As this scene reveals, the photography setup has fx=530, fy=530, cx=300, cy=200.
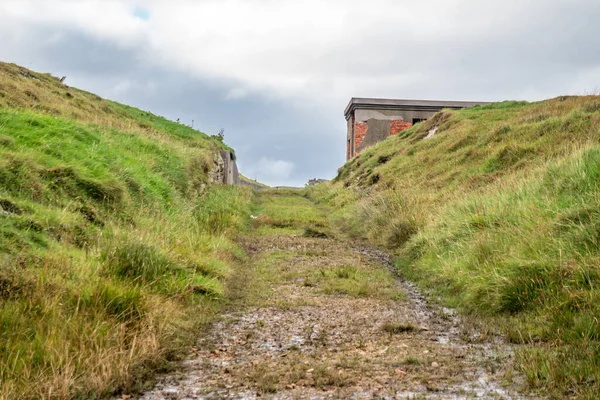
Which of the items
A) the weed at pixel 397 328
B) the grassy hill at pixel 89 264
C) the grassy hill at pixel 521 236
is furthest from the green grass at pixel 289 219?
the weed at pixel 397 328

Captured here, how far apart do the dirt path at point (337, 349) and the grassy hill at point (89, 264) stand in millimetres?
435

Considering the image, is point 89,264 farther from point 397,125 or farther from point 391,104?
point 397,125

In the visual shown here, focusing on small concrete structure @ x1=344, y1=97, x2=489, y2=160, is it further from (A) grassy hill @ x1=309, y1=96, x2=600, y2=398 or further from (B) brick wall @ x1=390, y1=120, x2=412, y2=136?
(A) grassy hill @ x1=309, y1=96, x2=600, y2=398

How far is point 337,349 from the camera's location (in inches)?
190

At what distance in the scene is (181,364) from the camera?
446 cm

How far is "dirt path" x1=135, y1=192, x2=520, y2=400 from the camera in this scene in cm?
384

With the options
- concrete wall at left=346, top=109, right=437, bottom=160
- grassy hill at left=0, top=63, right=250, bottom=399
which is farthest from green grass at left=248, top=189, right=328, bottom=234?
concrete wall at left=346, top=109, right=437, bottom=160

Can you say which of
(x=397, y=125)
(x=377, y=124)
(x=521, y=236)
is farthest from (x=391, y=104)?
(x=521, y=236)

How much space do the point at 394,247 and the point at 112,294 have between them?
731 cm

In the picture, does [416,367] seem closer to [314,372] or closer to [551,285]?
[314,372]

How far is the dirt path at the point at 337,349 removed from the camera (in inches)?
151

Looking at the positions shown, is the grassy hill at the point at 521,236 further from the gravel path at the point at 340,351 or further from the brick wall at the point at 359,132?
the brick wall at the point at 359,132

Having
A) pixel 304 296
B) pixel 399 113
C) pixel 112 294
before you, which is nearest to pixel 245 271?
pixel 304 296

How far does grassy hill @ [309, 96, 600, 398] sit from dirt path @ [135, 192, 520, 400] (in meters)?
0.39
